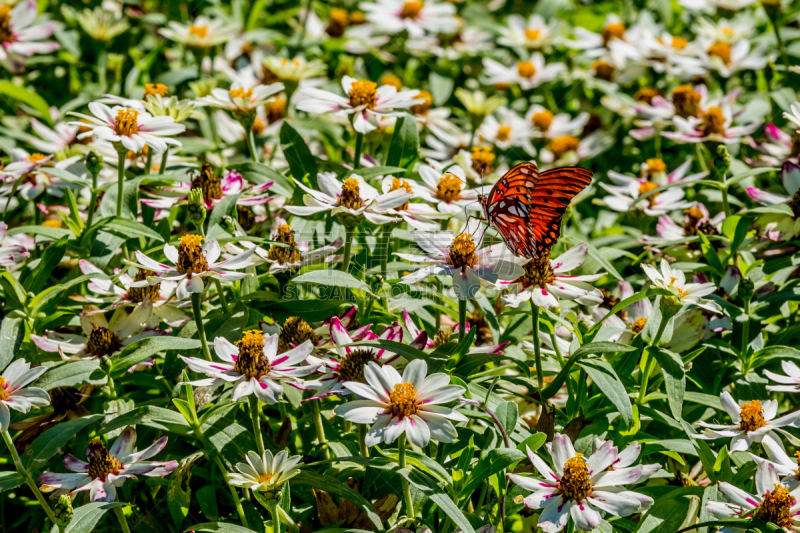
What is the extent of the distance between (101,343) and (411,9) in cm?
254

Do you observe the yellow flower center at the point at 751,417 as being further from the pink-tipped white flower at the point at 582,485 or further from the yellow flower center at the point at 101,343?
the yellow flower center at the point at 101,343

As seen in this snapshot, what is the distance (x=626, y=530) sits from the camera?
182 centimetres

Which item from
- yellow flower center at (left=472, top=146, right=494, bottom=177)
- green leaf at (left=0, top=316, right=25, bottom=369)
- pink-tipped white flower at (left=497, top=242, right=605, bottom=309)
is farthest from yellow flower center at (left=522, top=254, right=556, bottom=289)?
green leaf at (left=0, top=316, right=25, bottom=369)

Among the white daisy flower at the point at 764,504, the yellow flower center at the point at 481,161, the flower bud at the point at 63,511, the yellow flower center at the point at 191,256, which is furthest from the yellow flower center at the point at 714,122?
the flower bud at the point at 63,511

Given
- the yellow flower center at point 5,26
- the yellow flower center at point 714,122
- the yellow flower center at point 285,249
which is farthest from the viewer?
the yellow flower center at point 5,26

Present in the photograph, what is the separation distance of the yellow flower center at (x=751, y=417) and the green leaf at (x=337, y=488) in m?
0.86

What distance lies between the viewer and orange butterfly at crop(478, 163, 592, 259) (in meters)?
1.91

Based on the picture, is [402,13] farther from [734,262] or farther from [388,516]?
[388,516]

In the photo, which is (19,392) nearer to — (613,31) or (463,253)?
(463,253)

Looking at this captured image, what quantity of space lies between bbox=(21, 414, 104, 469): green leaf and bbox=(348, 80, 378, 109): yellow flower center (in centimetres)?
120

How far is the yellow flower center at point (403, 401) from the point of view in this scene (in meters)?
1.59

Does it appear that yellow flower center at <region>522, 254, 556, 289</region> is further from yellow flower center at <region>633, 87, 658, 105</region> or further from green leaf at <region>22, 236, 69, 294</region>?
yellow flower center at <region>633, 87, 658, 105</region>

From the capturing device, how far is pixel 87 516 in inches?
62.8

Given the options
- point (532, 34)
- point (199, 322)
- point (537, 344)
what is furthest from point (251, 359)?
point (532, 34)
